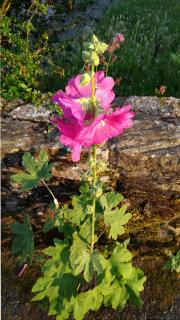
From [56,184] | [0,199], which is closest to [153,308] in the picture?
[56,184]

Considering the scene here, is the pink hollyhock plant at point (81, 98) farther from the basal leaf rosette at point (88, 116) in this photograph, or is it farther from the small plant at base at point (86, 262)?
the small plant at base at point (86, 262)

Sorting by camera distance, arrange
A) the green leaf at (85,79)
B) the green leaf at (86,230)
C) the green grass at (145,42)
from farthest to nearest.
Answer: the green grass at (145,42), the green leaf at (86,230), the green leaf at (85,79)

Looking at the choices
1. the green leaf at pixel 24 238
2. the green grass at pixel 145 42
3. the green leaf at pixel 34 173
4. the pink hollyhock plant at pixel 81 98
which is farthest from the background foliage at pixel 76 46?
the pink hollyhock plant at pixel 81 98

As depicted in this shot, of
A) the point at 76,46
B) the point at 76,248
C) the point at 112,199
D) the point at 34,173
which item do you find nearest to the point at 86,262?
the point at 76,248

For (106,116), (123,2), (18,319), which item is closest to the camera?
(106,116)

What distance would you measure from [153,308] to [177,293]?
23cm

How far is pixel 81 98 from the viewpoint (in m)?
2.30

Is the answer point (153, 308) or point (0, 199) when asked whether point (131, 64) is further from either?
point (153, 308)

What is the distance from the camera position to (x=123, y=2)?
337 inches

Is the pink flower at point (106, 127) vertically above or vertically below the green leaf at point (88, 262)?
above

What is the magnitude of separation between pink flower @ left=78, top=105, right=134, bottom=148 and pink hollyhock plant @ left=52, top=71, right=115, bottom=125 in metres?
0.06

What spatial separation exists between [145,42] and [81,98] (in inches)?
185

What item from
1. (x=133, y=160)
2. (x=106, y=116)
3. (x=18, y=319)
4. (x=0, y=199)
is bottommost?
(x=18, y=319)

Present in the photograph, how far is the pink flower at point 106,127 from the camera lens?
2.26 m
